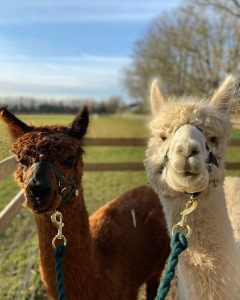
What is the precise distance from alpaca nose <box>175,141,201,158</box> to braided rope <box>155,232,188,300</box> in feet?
1.43

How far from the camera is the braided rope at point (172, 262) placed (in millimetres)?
2063

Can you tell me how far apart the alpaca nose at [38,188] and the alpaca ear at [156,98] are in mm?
854

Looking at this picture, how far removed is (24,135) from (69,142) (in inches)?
11.4

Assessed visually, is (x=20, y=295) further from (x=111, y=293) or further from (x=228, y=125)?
(x=228, y=125)

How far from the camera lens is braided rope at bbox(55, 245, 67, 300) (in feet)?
7.89

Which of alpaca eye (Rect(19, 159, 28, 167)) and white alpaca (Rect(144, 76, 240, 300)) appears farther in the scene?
alpaca eye (Rect(19, 159, 28, 167))

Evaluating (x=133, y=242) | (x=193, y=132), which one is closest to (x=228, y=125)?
(x=193, y=132)

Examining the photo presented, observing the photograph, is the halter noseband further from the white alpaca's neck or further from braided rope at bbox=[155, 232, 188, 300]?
braided rope at bbox=[155, 232, 188, 300]

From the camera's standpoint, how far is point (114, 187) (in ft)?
35.4

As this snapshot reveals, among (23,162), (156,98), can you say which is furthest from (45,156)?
(156,98)

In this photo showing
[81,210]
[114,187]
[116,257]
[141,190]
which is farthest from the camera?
[114,187]

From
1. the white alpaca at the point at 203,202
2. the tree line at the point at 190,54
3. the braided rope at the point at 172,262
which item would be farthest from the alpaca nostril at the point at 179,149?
the tree line at the point at 190,54

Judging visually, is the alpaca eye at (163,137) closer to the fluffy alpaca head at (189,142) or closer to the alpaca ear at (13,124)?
the fluffy alpaca head at (189,142)

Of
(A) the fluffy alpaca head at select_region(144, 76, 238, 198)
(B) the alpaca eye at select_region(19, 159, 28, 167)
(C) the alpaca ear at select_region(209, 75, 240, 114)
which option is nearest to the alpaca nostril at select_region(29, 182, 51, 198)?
(B) the alpaca eye at select_region(19, 159, 28, 167)
